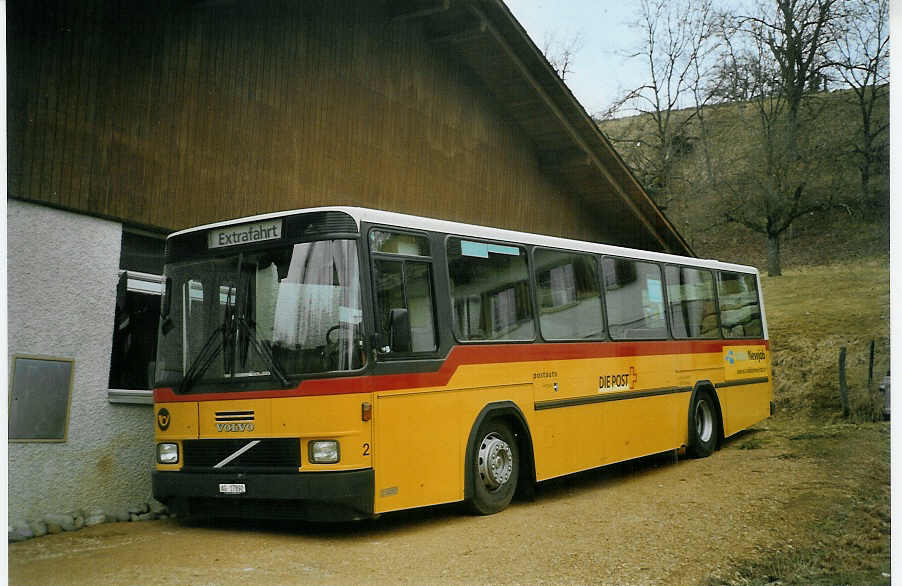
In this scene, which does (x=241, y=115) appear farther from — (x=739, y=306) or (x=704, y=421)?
(x=739, y=306)

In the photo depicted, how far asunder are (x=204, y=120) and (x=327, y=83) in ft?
6.97

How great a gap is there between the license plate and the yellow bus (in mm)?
12

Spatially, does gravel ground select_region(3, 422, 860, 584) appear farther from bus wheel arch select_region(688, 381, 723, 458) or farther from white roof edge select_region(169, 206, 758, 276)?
white roof edge select_region(169, 206, 758, 276)

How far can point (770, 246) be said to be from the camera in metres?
13.7

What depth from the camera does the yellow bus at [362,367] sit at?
7.31 metres

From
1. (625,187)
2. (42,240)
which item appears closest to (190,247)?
(42,240)

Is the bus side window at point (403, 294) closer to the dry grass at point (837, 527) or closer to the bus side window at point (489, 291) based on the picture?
the bus side window at point (489, 291)

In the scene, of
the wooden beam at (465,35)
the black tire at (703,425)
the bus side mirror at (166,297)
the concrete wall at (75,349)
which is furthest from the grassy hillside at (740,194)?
the concrete wall at (75,349)

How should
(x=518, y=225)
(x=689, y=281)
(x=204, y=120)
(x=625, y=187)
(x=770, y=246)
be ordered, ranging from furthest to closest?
(x=625, y=187)
(x=518, y=225)
(x=770, y=246)
(x=689, y=281)
(x=204, y=120)

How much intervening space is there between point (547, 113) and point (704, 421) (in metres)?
5.33

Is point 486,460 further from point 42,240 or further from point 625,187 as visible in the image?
point 625,187

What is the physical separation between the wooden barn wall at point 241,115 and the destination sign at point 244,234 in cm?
143

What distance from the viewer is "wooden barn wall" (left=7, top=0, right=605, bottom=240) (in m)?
8.23

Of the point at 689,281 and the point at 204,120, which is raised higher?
the point at 204,120
